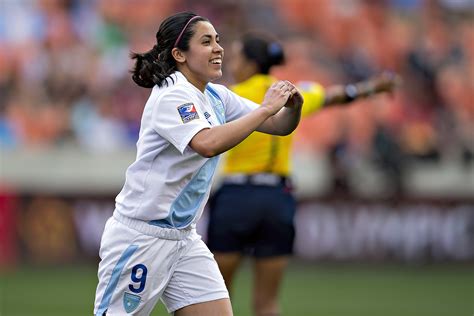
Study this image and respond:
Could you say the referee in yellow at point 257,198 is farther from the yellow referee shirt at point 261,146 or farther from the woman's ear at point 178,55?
the woman's ear at point 178,55

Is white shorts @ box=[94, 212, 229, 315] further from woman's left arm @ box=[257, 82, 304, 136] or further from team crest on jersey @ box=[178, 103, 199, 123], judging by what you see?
woman's left arm @ box=[257, 82, 304, 136]

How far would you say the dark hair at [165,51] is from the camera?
534 centimetres

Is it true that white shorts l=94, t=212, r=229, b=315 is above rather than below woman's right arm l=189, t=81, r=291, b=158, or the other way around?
below

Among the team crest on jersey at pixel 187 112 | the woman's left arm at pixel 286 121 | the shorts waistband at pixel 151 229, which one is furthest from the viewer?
the woman's left arm at pixel 286 121

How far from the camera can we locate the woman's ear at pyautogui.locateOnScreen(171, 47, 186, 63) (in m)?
5.38

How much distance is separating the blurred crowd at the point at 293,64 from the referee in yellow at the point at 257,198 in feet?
21.9

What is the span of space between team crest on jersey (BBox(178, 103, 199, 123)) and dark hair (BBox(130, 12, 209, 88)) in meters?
0.26

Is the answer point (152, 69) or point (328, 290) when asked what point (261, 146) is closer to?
point (152, 69)

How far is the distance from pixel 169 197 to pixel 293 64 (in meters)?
10.6

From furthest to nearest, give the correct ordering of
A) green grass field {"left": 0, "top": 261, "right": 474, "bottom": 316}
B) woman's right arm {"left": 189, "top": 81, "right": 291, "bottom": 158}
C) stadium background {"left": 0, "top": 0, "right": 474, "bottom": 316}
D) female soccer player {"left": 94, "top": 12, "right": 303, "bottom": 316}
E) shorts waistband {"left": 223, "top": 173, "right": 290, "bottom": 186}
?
stadium background {"left": 0, "top": 0, "right": 474, "bottom": 316} < green grass field {"left": 0, "top": 261, "right": 474, "bottom": 316} < shorts waistband {"left": 223, "top": 173, "right": 290, "bottom": 186} < female soccer player {"left": 94, "top": 12, "right": 303, "bottom": 316} < woman's right arm {"left": 189, "top": 81, "right": 291, "bottom": 158}

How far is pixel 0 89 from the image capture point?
15750 mm

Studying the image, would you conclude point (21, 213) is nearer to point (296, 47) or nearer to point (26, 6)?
point (26, 6)

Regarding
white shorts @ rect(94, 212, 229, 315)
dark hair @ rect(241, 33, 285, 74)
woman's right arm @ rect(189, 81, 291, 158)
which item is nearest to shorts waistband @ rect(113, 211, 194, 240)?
white shorts @ rect(94, 212, 229, 315)

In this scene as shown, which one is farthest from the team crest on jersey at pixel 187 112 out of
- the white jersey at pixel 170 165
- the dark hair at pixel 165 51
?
the dark hair at pixel 165 51
